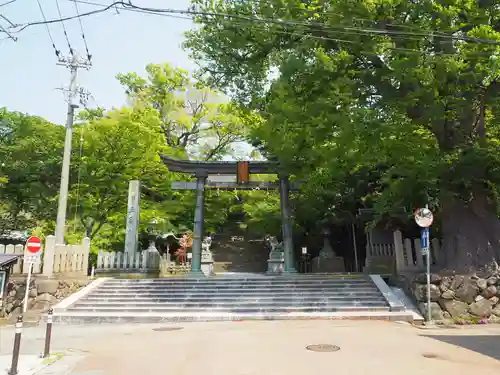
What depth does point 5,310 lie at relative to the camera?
13.2 m

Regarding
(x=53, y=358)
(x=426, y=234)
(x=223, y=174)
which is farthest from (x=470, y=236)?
(x=53, y=358)

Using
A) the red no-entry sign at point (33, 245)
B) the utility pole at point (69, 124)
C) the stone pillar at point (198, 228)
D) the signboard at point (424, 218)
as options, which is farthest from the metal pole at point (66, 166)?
the signboard at point (424, 218)

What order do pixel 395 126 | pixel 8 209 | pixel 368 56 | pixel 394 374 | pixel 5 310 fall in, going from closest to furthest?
1. pixel 394 374
2. pixel 395 126
3. pixel 368 56
4. pixel 5 310
5. pixel 8 209

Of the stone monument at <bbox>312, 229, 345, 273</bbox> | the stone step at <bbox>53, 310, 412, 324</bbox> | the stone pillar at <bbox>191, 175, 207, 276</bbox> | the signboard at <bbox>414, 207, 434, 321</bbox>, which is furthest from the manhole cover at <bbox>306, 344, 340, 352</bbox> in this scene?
the stone monument at <bbox>312, 229, 345, 273</bbox>

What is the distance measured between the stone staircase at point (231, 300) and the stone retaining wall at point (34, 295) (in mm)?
675

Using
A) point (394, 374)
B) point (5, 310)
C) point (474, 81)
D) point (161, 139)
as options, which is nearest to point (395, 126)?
point (474, 81)

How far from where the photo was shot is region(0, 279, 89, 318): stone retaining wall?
520 inches

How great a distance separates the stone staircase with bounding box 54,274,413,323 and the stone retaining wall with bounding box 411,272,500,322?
1.01 metres

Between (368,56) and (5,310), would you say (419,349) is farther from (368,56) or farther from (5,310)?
(5,310)

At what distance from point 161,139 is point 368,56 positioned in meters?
17.1

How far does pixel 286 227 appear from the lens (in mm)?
18594

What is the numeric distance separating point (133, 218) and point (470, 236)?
15.6 metres

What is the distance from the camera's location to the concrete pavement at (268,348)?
6.07 metres

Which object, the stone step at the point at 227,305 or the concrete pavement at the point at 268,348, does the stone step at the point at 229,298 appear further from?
the concrete pavement at the point at 268,348
